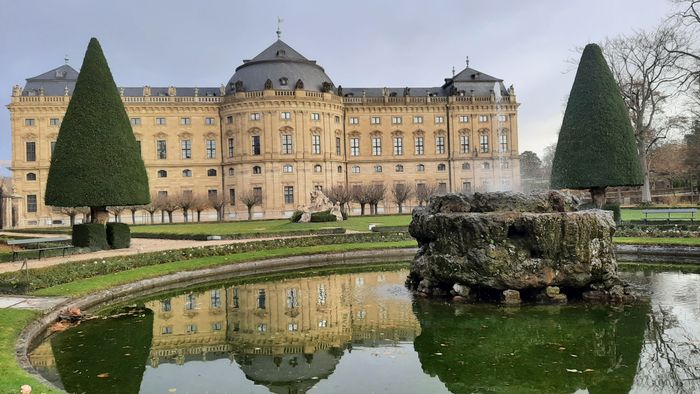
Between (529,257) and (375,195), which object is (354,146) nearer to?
(375,195)

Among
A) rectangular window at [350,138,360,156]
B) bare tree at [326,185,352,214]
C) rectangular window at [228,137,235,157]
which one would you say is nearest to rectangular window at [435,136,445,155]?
rectangular window at [350,138,360,156]

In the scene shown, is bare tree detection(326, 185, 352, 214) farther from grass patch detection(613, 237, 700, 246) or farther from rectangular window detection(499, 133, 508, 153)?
Result: grass patch detection(613, 237, 700, 246)

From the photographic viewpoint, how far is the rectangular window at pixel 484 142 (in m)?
57.5

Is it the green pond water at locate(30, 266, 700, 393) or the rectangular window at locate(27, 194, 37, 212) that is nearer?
the green pond water at locate(30, 266, 700, 393)

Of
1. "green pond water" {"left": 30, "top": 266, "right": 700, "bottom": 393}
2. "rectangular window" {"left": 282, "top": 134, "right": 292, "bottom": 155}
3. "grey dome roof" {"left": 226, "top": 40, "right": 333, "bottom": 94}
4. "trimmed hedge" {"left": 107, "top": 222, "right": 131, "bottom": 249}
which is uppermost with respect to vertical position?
"grey dome roof" {"left": 226, "top": 40, "right": 333, "bottom": 94}

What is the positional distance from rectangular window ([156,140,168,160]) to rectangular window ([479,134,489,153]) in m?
34.1

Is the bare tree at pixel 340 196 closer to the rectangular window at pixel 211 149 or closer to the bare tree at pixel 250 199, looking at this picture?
the bare tree at pixel 250 199

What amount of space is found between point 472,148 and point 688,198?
20.9 meters

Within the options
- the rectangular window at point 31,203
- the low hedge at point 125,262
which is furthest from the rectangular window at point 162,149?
the low hedge at point 125,262

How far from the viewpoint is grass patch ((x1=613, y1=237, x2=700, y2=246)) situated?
687 inches

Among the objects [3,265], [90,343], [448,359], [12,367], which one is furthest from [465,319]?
[3,265]

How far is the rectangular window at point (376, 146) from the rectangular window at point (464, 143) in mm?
8977

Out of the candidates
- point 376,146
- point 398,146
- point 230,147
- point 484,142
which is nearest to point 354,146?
point 376,146

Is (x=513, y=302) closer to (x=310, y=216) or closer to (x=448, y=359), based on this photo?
(x=448, y=359)
